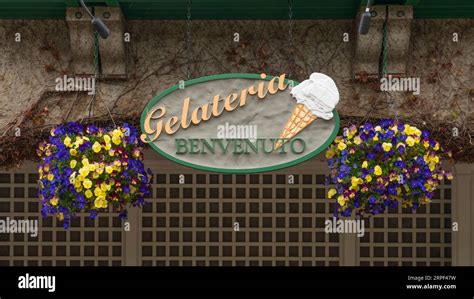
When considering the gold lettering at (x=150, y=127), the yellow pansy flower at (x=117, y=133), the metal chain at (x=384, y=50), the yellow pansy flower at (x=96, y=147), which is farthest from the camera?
the metal chain at (x=384, y=50)

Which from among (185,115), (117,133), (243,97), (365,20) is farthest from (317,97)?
(117,133)

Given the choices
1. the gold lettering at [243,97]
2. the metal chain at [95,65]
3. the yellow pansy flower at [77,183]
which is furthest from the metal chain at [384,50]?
the yellow pansy flower at [77,183]

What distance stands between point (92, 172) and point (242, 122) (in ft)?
4.76

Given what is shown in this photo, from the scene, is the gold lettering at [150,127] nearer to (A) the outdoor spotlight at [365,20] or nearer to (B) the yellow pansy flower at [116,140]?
(B) the yellow pansy flower at [116,140]

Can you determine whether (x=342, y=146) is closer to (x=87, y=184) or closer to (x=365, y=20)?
(x=365, y=20)

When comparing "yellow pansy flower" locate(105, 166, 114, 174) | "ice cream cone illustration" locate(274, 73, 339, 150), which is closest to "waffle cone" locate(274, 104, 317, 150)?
"ice cream cone illustration" locate(274, 73, 339, 150)

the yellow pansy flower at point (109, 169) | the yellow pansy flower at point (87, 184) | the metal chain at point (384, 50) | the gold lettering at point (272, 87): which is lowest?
the yellow pansy flower at point (87, 184)

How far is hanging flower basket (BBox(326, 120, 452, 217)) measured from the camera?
5059 mm

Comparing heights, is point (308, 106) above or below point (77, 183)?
above

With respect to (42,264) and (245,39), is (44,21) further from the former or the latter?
(42,264)

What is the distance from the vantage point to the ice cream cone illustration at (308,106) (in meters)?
5.30

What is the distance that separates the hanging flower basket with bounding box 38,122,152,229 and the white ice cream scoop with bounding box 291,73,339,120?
1599mm

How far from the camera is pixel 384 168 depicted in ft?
16.7

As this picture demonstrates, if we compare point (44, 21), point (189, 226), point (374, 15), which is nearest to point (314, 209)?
point (189, 226)
